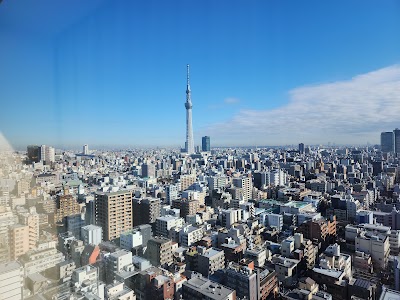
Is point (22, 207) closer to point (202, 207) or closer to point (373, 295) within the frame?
point (202, 207)

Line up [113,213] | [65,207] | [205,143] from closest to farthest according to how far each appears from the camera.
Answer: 1. [113,213]
2. [65,207]
3. [205,143]

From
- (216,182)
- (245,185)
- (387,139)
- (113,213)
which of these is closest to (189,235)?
(113,213)

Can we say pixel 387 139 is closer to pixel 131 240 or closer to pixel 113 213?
pixel 131 240

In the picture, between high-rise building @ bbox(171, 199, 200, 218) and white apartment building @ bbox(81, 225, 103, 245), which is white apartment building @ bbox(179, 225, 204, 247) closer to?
high-rise building @ bbox(171, 199, 200, 218)

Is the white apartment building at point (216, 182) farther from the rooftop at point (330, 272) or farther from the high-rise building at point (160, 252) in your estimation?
the rooftop at point (330, 272)

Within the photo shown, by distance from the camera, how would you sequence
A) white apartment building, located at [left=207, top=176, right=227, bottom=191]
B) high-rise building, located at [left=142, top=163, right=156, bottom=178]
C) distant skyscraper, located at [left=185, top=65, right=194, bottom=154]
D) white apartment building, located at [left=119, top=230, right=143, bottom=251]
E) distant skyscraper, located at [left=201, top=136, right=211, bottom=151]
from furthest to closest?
distant skyscraper, located at [left=201, top=136, right=211, bottom=151], distant skyscraper, located at [left=185, top=65, right=194, bottom=154], high-rise building, located at [left=142, top=163, right=156, bottom=178], white apartment building, located at [left=207, top=176, right=227, bottom=191], white apartment building, located at [left=119, top=230, right=143, bottom=251]

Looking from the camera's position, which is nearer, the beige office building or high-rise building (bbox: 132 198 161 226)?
the beige office building

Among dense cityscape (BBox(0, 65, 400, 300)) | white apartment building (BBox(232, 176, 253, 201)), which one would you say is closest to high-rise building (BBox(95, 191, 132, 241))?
dense cityscape (BBox(0, 65, 400, 300))

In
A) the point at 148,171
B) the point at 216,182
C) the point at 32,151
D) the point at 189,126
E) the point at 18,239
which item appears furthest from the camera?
the point at 189,126

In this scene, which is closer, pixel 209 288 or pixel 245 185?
pixel 209 288

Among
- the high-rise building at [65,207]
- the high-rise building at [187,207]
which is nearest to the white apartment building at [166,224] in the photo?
the high-rise building at [187,207]
